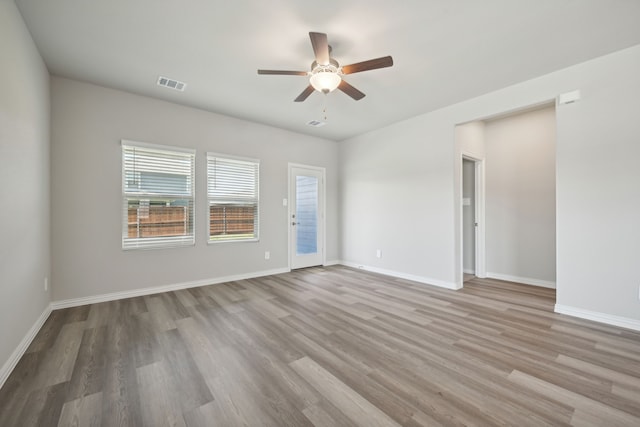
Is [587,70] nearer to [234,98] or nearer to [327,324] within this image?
[327,324]

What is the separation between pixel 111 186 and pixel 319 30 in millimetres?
3385

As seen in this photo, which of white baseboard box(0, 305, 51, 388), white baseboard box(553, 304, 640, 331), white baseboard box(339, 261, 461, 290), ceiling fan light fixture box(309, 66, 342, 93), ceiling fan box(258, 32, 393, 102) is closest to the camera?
white baseboard box(0, 305, 51, 388)

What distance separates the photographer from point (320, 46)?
89.6 inches

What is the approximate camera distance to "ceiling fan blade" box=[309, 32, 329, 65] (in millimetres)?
2156

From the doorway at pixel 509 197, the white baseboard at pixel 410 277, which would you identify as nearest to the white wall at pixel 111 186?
the white baseboard at pixel 410 277

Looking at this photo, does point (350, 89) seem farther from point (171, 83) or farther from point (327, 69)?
point (171, 83)

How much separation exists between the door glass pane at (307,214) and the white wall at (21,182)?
12.3ft

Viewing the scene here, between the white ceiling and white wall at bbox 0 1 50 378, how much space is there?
0.35 metres

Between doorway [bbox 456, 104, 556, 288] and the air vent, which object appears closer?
the air vent

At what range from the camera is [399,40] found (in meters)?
2.61

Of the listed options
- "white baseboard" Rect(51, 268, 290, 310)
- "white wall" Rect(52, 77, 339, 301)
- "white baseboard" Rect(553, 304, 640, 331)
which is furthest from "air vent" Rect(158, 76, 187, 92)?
"white baseboard" Rect(553, 304, 640, 331)

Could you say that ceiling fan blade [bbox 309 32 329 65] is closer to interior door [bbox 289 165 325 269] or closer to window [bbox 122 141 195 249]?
window [bbox 122 141 195 249]

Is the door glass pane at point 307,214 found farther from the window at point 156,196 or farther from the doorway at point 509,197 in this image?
the doorway at point 509,197

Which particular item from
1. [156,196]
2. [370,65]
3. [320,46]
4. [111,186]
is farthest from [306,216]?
[320,46]
